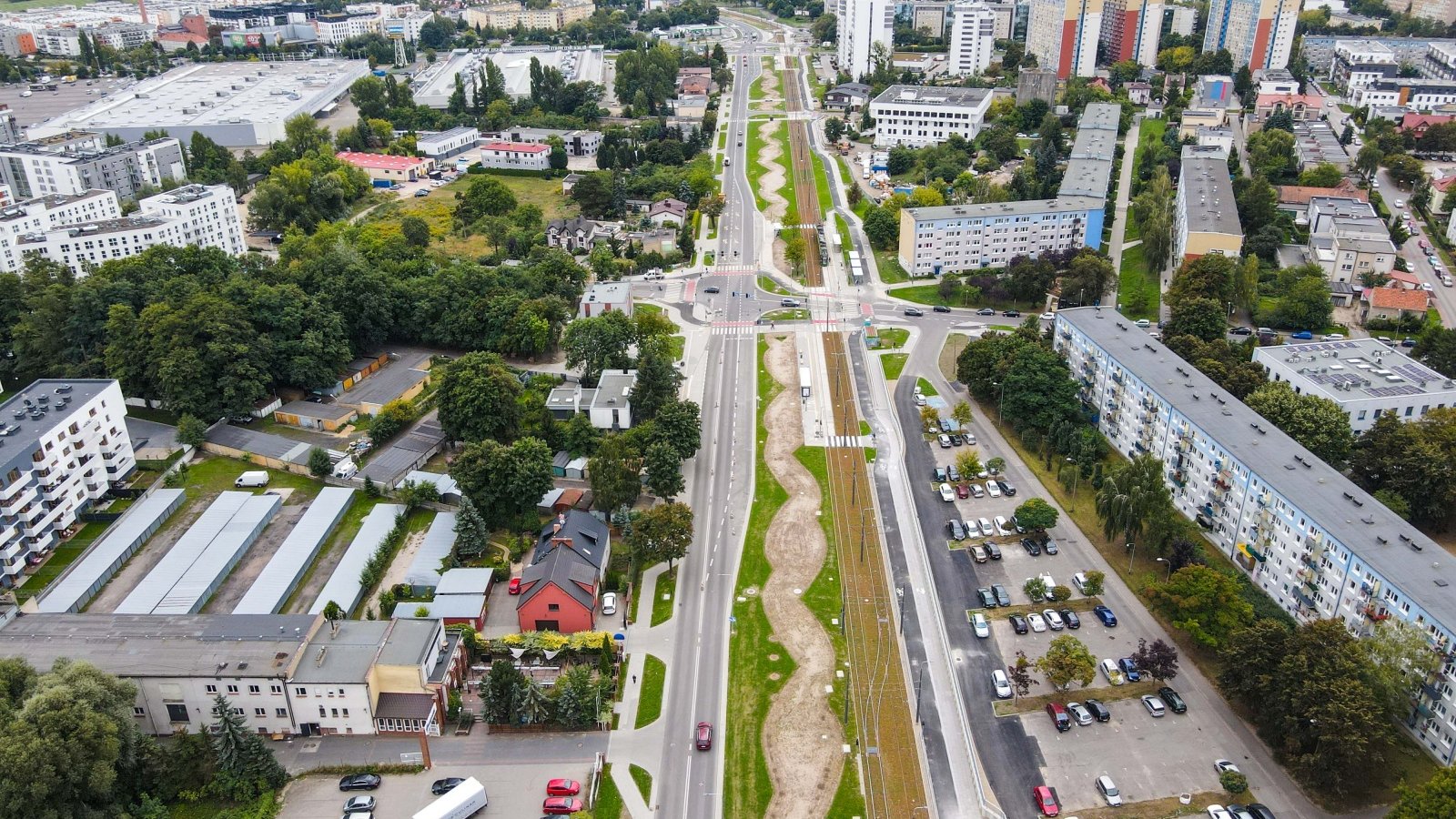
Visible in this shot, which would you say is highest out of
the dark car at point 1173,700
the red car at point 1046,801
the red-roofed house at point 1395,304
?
the red-roofed house at point 1395,304

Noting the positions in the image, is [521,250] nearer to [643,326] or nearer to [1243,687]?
[643,326]

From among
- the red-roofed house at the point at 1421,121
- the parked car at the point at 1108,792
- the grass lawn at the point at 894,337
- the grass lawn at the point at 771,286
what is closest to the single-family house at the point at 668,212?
the grass lawn at the point at 771,286

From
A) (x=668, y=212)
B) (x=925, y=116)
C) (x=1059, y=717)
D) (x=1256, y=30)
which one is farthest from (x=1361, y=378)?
(x=1256, y=30)

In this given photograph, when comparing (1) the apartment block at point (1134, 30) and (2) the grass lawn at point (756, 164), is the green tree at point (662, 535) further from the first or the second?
(1) the apartment block at point (1134, 30)

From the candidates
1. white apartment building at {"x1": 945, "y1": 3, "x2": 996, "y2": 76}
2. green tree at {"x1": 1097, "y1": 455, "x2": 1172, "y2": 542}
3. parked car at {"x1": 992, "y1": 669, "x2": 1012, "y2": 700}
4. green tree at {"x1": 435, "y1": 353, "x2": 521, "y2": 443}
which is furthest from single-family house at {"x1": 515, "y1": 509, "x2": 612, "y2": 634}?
white apartment building at {"x1": 945, "y1": 3, "x2": 996, "y2": 76}

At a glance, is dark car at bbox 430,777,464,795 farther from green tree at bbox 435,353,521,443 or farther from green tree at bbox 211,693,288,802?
green tree at bbox 435,353,521,443


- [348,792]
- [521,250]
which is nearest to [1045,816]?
[348,792]
